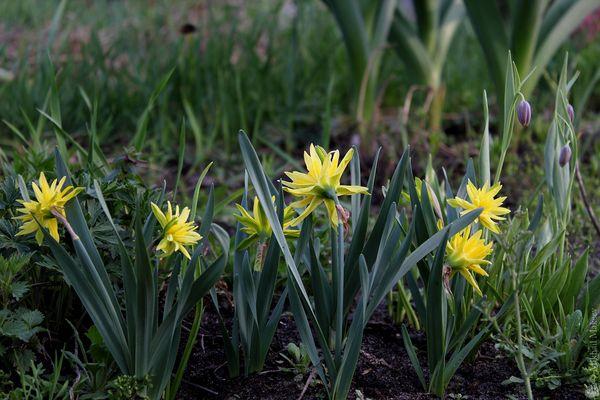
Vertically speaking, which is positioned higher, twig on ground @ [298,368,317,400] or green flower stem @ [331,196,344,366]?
green flower stem @ [331,196,344,366]

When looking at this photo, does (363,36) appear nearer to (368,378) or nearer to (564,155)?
(564,155)

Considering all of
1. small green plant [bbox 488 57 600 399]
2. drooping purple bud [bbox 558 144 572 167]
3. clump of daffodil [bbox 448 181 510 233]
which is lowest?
small green plant [bbox 488 57 600 399]

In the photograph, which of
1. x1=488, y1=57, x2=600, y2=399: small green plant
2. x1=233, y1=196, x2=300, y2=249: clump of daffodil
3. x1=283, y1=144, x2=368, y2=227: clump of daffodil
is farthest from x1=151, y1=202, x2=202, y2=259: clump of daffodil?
x1=488, y1=57, x2=600, y2=399: small green plant

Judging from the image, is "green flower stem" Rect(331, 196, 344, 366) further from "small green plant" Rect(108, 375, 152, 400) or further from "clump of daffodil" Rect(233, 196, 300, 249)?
"small green plant" Rect(108, 375, 152, 400)

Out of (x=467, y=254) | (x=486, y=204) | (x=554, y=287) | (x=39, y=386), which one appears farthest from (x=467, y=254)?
(x=39, y=386)

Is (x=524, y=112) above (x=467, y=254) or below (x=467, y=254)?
above

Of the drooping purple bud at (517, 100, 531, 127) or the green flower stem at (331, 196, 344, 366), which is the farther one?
the drooping purple bud at (517, 100, 531, 127)

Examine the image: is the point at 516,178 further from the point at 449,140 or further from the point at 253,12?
the point at 253,12

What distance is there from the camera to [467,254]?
4.87 ft

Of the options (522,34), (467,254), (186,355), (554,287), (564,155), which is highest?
(522,34)

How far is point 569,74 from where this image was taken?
12.3 feet

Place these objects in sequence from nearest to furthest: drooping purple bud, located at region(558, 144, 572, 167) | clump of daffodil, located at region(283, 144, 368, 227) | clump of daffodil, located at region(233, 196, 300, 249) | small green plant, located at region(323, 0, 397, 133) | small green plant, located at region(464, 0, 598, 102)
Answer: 1. clump of daffodil, located at region(283, 144, 368, 227)
2. clump of daffodil, located at region(233, 196, 300, 249)
3. drooping purple bud, located at region(558, 144, 572, 167)
4. small green plant, located at region(464, 0, 598, 102)
5. small green plant, located at region(323, 0, 397, 133)

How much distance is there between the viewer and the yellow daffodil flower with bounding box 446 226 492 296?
1.48 metres

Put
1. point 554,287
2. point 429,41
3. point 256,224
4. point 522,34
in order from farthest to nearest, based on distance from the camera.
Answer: point 429,41
point 522,34
point 554,287
point 256,224
